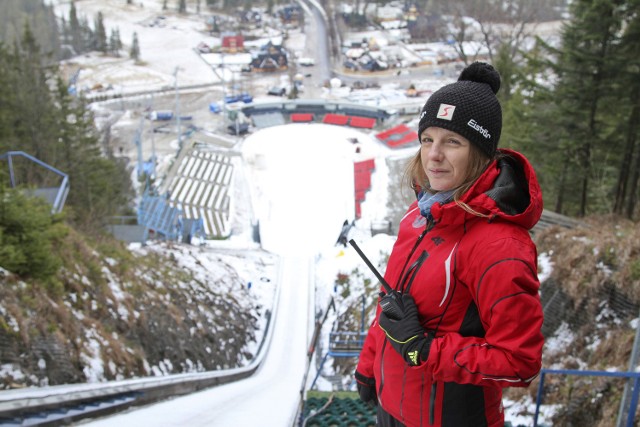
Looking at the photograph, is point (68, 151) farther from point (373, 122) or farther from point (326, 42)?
point (326, 42)

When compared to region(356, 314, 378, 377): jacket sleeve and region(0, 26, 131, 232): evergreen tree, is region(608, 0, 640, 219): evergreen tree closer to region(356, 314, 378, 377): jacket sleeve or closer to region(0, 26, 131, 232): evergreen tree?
region(356, 314, 378, 377): jacket sleeve

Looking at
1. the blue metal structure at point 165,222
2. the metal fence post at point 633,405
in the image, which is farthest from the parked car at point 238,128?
the metal fence post at point 633,405

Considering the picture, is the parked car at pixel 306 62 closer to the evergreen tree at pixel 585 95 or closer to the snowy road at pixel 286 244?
the snowy road at pixel 286 244

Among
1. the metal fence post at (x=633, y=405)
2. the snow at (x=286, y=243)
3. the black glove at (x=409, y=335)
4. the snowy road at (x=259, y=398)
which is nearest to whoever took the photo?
the black glove at (x=409, y=335)

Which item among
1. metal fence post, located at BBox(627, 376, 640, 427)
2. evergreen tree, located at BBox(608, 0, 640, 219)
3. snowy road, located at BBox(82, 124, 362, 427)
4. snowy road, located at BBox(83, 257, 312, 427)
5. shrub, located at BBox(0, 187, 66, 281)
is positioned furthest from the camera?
evergreen tree, located at BBox(608, 0, 640, 219)

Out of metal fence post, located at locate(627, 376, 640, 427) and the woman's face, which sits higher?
the woman's face

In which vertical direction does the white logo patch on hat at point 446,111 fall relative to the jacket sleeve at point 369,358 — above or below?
above

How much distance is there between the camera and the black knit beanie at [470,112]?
6.73ft

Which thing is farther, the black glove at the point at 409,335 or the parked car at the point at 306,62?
the parked car at the point at 306,62

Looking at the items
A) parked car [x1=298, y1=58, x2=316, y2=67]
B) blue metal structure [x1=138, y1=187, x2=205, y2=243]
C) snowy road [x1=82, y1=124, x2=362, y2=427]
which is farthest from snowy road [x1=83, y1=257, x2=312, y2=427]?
parked car [x1=298, y1=58, x2=316, y2=67]

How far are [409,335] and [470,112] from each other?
2.84ft

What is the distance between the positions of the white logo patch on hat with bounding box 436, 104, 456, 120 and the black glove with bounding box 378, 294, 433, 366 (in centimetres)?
70

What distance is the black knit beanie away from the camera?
2.05 meters

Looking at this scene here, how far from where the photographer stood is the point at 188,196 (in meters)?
34.8
